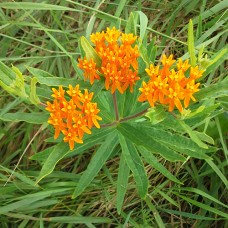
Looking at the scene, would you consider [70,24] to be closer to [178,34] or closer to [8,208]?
[178,34]

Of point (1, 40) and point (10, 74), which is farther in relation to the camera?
point (1, 40)

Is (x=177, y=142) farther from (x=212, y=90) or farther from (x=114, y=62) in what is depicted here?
(x=114, y=62)

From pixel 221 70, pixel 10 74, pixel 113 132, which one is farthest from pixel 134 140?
pixel 221 70

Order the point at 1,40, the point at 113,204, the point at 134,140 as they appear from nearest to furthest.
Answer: the point at 134,140, the point at 113,204, the point at 1,40

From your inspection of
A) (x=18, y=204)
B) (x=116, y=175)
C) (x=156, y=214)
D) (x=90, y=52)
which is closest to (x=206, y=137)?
(x=90, y=52)

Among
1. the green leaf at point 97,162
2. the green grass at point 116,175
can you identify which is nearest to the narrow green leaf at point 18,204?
the green grass at point 116,175

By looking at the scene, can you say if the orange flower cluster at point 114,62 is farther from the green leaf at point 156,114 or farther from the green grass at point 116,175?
the green grass at point 116,175
